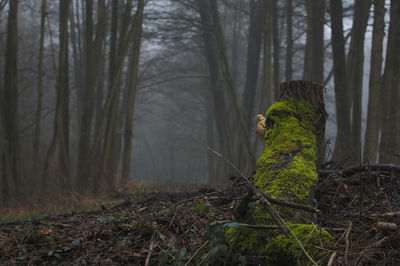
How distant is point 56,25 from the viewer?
61.0 ft

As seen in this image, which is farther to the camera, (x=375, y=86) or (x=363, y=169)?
(x=375, y=86)

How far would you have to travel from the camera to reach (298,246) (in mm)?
2135

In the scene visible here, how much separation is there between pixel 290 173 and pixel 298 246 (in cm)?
70

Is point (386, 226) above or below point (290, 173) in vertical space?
below

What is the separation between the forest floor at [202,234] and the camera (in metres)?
2.14

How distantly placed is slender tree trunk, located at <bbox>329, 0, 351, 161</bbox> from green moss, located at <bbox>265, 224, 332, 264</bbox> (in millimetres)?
5414

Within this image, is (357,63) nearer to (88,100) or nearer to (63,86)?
(88,100)

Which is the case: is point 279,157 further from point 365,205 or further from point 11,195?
point 11,195

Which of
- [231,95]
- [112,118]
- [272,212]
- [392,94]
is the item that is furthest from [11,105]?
[392,94]

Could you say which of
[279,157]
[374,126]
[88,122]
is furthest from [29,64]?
[279,157]

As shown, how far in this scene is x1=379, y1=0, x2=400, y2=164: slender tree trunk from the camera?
7309 millimetres

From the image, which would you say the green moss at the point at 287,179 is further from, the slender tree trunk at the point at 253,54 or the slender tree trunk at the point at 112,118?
the slender tree trunk at the point at 253,54

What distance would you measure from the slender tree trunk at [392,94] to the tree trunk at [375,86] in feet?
1.52

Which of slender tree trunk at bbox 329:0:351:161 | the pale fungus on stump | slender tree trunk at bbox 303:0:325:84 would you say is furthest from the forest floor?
slender tree trunk at bbox 303:0:325:84
